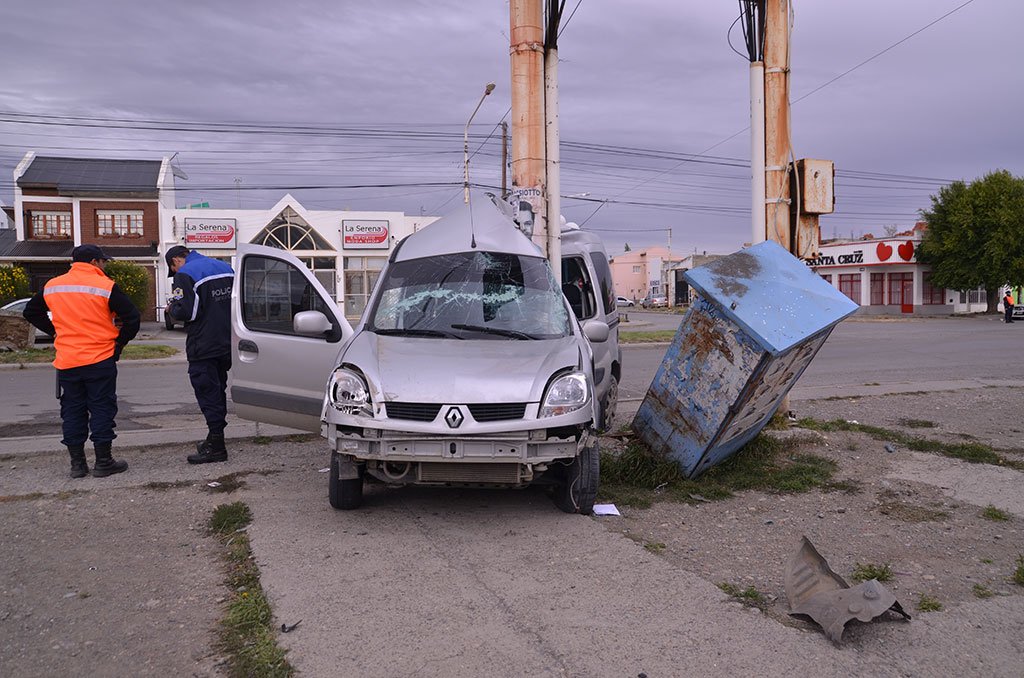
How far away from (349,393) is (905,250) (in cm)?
5322

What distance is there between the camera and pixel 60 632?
364 cm

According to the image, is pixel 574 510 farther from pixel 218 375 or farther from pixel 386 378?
pixel 218 375

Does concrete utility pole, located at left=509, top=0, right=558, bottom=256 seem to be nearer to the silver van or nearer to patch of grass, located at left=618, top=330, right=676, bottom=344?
the silver van

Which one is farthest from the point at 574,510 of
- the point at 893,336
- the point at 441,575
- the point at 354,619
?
the point at 893,336

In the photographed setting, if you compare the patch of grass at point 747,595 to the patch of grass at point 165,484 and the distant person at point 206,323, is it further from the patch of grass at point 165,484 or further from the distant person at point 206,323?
the distant person at point 206,323

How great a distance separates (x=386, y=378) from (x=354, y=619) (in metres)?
1.58

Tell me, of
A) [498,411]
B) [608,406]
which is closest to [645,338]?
[608,406]

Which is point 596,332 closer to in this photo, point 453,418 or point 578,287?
point 453,418

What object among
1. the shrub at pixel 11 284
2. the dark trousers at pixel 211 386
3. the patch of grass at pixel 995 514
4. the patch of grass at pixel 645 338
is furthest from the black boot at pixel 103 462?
the shrub at pixel 11 284

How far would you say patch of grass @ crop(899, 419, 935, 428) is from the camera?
874cm

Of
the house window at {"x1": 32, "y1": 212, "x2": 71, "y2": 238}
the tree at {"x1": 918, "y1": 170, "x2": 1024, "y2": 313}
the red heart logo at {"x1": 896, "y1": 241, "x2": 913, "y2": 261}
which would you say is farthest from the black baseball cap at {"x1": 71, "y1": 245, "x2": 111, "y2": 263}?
the red heart logo at {"x1": 896, "y1": 241, "x2": 913, "y2": 261}

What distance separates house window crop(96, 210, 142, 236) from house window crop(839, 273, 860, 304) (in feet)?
149

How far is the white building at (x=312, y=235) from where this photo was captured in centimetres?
3816

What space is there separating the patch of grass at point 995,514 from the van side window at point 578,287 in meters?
4.06
